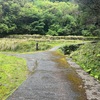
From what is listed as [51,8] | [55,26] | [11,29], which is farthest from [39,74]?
[51,8]

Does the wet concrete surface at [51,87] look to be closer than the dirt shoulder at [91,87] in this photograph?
Yes

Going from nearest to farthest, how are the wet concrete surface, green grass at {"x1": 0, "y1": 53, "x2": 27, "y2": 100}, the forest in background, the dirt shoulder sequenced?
the wet concrete surface < the dirt shoulder < green grass at {"x1": 0, "y1": 53, "x2": 27, "y2": 100} < the forest in background

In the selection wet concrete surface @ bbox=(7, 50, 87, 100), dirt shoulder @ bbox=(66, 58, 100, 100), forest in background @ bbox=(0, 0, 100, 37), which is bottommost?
dirt shoulder @ bbox=(66, 58, 100, 100)

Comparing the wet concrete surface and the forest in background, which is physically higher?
the forest in background

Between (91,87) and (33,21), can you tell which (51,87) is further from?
(33,21)

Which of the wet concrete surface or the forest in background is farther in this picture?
the forest in background

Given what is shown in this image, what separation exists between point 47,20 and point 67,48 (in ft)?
81.1

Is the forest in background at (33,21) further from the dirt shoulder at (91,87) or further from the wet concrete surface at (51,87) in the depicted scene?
the dirt shoulder at (91,87)

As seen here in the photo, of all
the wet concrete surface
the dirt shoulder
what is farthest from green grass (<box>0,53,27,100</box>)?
the dirt shoulder

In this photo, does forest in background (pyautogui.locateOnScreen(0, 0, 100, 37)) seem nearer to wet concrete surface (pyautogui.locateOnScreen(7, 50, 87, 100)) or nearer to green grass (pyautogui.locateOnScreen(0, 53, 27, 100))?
green grass (pyautogui.locateOnScreen(0, 53, 27, 100))

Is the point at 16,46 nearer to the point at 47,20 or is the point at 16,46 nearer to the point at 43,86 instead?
the point at 43,86

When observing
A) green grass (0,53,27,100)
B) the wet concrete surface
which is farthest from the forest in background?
the wet concrete surface

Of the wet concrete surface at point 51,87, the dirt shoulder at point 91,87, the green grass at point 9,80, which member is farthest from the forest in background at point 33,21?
the dirt shoulder at point 91,87

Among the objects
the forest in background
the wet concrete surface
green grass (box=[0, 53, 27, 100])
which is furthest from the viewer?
the forest in background
